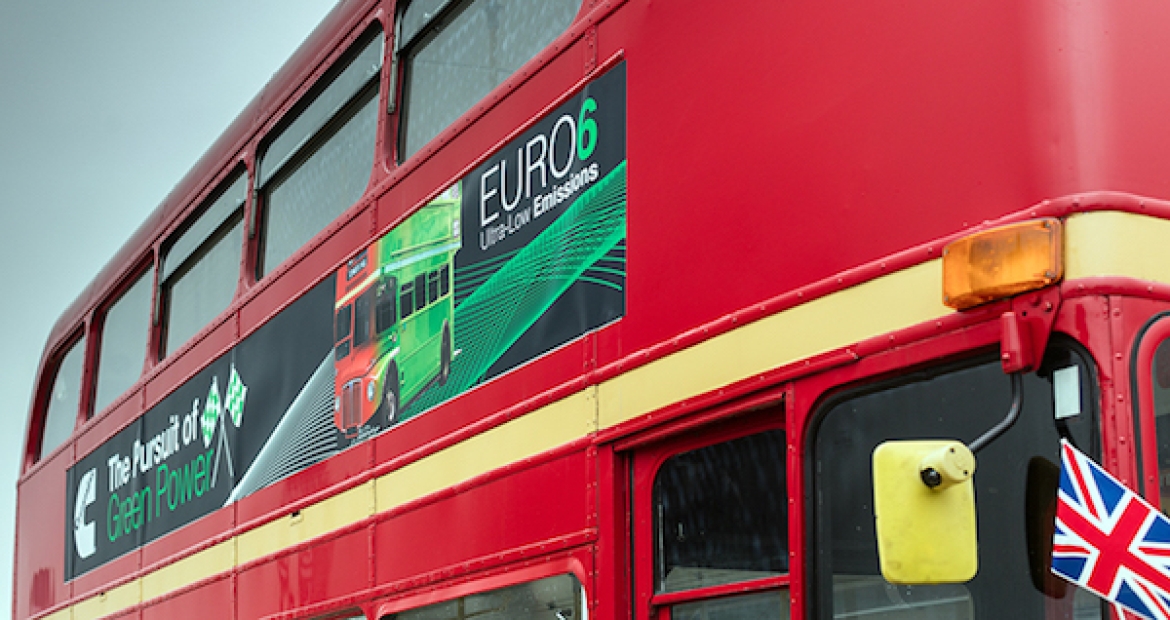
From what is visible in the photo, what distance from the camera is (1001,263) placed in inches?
96.4

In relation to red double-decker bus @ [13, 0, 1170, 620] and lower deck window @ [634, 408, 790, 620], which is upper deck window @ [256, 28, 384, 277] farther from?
lower deck window @ [634, 408, 790, 620]

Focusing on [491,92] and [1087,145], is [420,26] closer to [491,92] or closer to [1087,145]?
[491,92]

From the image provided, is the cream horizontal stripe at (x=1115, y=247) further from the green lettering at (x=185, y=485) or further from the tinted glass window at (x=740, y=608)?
the green lettering at (x=185, y=485)

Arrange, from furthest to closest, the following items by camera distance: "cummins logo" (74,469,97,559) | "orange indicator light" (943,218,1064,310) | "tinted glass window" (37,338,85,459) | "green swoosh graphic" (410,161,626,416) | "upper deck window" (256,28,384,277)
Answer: "tinted glass window" (37,338,85,459), "cummins logo" (74,469,97,559), "upper deck window" (256,28,384,277), "green swoosh graphic" (410,161,626,416), "orange indicator light" (943,218,1064,310)

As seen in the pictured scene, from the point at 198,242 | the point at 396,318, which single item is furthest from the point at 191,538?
the point at 396,318

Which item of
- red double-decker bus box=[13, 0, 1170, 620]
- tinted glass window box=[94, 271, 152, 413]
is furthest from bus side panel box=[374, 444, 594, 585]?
tinted glass window box=[94, 271, 152, 413]

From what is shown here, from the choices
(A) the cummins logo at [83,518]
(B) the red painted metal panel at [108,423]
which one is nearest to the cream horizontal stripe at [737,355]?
(B) the red painted metal panel at [108,423]

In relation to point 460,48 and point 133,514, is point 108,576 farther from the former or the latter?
point 460,48

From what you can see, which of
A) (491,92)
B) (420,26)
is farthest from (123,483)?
(491,92)

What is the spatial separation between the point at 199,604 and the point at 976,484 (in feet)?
14.7

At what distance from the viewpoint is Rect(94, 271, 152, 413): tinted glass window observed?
305 inches

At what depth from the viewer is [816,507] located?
2816 millimetres

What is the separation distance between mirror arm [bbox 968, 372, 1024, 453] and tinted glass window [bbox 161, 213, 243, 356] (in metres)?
4.50

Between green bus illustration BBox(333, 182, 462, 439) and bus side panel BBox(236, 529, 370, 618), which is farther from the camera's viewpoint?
bus side panel BBox(236, 529, 370, 618)
